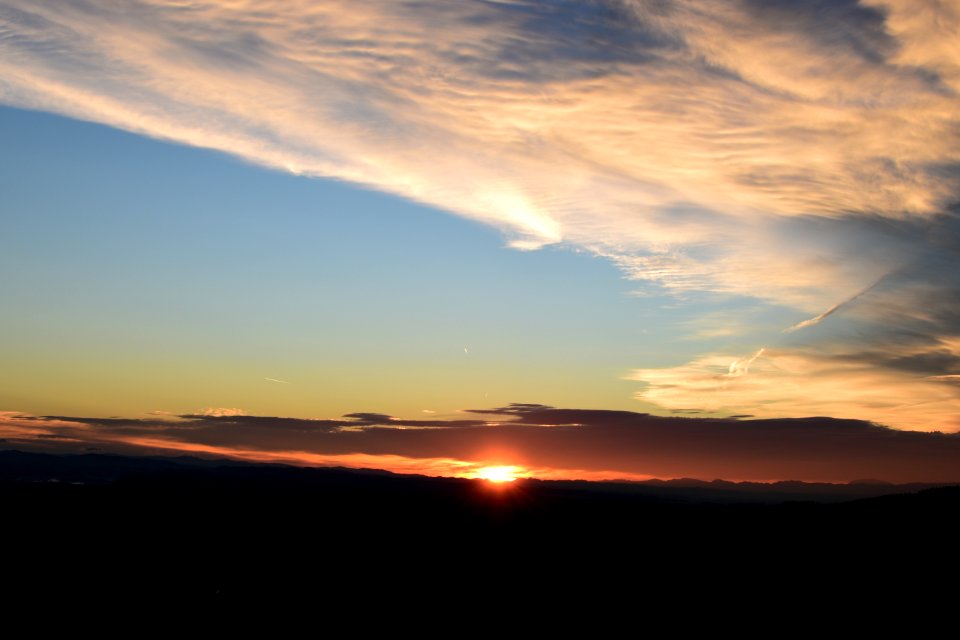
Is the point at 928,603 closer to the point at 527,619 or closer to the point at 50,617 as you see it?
the point at 527,619

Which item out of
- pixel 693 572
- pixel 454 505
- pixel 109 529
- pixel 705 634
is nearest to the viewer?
pixel 705 634

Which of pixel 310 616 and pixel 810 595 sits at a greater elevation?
→ pixel 810 595

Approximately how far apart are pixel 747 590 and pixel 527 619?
882 inches

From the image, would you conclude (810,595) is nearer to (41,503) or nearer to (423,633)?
(423,633)

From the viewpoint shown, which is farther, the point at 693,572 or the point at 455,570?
the point at 455,570

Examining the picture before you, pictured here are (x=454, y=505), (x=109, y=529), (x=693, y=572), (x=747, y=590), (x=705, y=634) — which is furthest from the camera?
(x=454, y=505)

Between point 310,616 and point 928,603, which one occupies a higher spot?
point 928,603

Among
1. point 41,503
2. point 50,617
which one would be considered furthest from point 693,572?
point 41,503

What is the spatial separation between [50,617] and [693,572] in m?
64.3

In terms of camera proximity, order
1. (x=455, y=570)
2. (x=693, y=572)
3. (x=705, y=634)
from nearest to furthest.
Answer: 1. (x=705, y=634)
2. (x=693, y=572)
3. (x=455, y=570)

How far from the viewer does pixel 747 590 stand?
7712 centimetres

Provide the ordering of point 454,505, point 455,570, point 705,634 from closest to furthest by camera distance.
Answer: point 705,634 → point 455,570 → point 454,505

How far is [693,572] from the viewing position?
288 ft

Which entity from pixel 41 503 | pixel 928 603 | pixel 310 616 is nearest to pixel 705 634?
pixel 928 603
